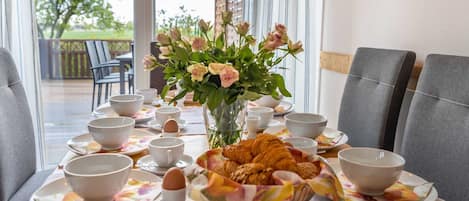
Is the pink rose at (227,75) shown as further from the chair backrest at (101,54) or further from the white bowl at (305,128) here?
the chair backrest at (101,54)

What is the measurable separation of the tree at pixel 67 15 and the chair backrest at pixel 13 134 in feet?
4.65

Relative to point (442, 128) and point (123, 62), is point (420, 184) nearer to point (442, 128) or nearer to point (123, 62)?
point (442, 128)

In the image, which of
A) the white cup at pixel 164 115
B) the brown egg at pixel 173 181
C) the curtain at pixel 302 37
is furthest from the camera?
the curtain at pixel 302 37

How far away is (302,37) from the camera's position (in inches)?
121

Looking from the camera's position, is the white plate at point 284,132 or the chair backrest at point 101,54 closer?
the white plate at point 284,132

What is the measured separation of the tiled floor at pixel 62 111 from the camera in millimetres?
3055

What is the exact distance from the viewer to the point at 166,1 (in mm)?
3164

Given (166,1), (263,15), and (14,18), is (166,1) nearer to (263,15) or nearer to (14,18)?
Result: (263,15)

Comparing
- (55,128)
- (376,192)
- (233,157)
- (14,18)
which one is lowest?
(55,128)

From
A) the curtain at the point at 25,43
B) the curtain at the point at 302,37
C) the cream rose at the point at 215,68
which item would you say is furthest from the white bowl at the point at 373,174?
the curtain at the point at 25,43

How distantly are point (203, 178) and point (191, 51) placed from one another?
0.53 m

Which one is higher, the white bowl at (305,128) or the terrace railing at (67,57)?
the terrace railing at (67,57)

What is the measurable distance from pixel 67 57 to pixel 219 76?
236 centimetres

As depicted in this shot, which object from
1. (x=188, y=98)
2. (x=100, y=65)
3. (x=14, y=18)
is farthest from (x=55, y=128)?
(x=188, y=98)
